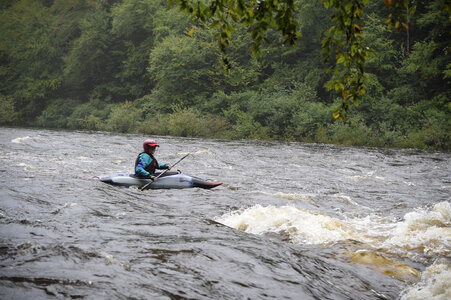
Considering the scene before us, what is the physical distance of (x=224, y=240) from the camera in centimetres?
445

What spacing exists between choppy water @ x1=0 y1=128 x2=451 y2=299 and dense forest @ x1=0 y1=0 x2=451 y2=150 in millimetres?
7684

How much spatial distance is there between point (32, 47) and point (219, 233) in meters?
40.2

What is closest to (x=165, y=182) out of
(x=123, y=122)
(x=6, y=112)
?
(x=123, y=122)

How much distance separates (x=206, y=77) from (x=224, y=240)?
25726 millimetres

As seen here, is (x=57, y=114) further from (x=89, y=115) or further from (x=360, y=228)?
(x=360, y=228)

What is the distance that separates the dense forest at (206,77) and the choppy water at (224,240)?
25.2ft

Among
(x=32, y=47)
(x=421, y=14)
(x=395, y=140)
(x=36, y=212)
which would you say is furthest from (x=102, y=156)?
(x=32, y=47)

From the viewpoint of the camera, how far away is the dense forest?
21641 mm

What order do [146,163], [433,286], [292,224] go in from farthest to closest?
[146,163]
[292,224]
[433,286]

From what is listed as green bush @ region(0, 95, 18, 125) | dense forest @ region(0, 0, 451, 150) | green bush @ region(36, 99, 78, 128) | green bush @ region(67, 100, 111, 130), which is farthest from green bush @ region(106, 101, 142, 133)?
green bush @ region(0, 95, 18, 125)

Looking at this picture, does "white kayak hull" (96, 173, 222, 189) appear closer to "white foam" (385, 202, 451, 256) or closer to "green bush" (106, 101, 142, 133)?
"white foam" (385, 202, 451, 256)

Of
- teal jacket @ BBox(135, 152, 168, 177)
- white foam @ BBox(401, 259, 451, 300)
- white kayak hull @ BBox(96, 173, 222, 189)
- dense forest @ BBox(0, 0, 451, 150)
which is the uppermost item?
dense forest @ BBox(0, 0, 451, 150)

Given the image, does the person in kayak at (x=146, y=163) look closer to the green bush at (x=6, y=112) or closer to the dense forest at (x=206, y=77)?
the dense forest at (x=206, y=77)

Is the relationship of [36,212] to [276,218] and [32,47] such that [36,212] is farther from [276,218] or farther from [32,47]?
[32,47]
